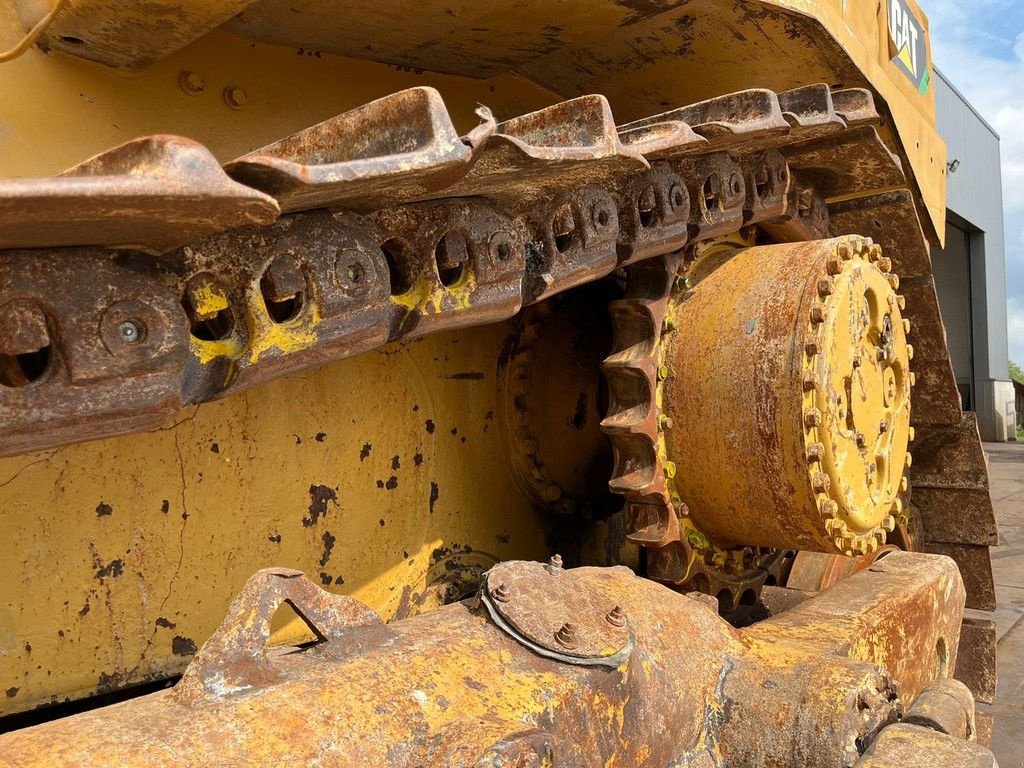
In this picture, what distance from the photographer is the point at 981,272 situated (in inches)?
709

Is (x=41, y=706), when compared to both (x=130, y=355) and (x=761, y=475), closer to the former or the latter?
(x=130, y=355)

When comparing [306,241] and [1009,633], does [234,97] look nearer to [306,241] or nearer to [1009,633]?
[306,241]

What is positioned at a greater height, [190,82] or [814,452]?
[190,82]

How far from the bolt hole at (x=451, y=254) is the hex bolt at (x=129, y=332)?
499 mm

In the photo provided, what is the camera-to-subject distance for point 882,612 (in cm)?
219

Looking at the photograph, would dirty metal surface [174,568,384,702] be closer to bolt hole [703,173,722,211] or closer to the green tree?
bolt hole [703,173,722,211]

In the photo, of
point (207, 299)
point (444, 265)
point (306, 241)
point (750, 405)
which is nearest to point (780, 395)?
point (750, 405)

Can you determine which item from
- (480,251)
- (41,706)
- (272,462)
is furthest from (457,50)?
(41,706)

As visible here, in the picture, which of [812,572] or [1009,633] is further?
[1009,633]

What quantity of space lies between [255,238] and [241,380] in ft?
0.57

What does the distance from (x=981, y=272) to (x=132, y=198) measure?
19332 millimetres

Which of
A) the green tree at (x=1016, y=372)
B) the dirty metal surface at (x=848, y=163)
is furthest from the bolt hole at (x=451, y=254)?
the green tree at (x=1016, y=372)

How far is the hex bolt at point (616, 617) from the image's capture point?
163 cm

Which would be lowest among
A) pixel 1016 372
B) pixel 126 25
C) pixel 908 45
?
pixel 1016 372
